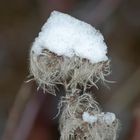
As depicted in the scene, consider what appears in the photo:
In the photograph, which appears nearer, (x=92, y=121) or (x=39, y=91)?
(x=92, y=121)

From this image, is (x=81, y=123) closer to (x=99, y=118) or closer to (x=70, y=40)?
(x=99, y=118)

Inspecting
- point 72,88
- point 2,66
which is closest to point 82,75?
point 72,88

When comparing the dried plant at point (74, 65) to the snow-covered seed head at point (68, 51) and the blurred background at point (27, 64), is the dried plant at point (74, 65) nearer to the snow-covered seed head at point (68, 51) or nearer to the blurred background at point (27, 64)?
the snow-covered seed head at point (68, 51)

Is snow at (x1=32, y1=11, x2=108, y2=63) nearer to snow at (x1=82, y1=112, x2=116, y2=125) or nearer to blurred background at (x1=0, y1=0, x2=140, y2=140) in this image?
snow at (x1=82, y1=112, x2=116, y2=125)

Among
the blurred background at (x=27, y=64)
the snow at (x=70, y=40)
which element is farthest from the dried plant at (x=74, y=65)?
the blurred background at (x=27, y=64)

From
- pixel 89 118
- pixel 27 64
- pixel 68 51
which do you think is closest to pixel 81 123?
pixel 89 118

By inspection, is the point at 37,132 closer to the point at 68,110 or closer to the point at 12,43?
the point at 68,110
